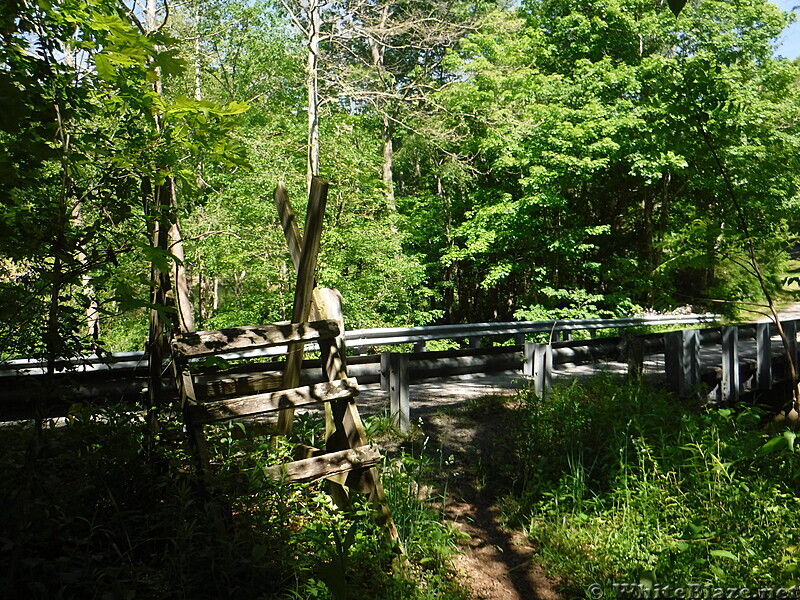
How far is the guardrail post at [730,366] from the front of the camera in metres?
9.20

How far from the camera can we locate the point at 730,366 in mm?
9336

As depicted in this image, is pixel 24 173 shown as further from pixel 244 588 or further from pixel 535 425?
pixel 535 425

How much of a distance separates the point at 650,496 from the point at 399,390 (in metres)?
→ 2.56

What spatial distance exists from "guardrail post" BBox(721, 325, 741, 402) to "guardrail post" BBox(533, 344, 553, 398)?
3.54m

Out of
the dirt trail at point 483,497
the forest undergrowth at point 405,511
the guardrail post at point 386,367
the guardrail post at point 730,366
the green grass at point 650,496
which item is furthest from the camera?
the guardrail post at point 730,366

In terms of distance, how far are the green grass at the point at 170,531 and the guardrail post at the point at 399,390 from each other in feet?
6.28

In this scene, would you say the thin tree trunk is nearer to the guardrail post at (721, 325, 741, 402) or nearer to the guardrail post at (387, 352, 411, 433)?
the guardrail post at (387, 352, 411, 433)

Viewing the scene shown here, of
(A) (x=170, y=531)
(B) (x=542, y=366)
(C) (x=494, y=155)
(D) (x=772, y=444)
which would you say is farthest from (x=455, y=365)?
(C) (x=494, y=155)

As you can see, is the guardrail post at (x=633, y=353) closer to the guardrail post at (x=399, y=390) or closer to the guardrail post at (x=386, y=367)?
the guardrail post at (x=399, y=390)

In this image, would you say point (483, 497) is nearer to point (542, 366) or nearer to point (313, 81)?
point (542, 366)

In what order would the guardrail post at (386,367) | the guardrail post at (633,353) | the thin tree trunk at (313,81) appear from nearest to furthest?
1. the guardrail post at (386,367)
2. the guardrail post at (633,353)
3. the thin tree trunk at (313,81)

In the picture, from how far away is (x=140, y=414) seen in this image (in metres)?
4.13

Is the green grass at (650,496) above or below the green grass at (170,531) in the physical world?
below

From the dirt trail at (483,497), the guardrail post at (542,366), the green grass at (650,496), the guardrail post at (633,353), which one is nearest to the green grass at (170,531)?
the dirt trail at (483,497)
